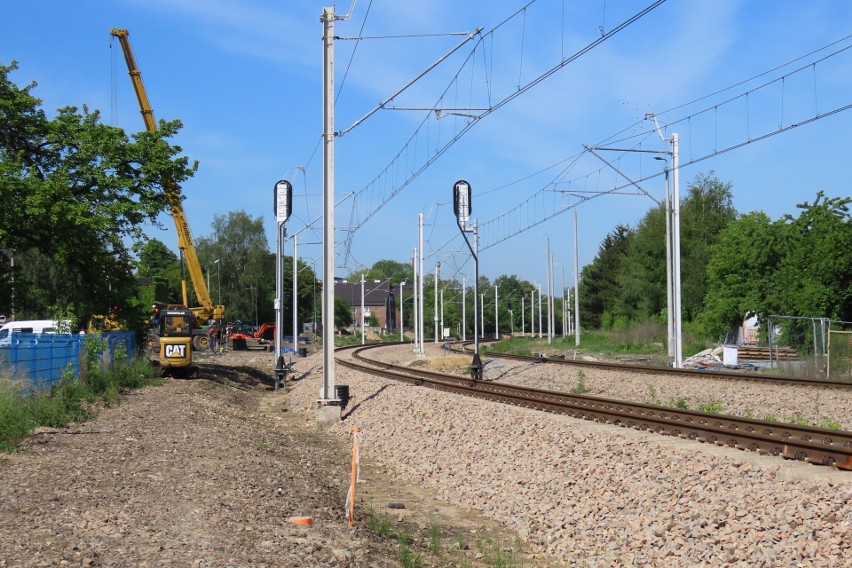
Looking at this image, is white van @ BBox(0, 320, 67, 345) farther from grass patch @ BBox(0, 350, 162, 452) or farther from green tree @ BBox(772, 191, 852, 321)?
green tree @ BBox(772, 191, 852, 321)

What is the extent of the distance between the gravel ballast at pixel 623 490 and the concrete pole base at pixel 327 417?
4.25 m

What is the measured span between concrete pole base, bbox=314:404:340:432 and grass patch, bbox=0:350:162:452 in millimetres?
5537

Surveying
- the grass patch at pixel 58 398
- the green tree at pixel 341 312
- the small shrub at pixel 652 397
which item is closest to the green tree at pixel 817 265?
the small shrub at pixel 652 397

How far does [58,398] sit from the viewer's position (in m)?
20.4

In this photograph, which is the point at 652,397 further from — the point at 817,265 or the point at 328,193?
the point at 817,265

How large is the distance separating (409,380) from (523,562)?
19998 millimetres

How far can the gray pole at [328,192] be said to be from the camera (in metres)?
23.5

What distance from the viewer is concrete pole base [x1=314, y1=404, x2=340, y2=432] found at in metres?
23.1

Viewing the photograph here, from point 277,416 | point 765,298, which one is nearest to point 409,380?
point 277,416

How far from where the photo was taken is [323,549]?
9.37 meters

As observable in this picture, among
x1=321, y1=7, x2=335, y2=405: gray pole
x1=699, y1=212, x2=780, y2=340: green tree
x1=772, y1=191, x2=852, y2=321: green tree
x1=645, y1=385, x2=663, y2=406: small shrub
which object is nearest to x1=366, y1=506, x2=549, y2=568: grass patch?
x1=321, y1=7, x2=335, y2=405: gray pole

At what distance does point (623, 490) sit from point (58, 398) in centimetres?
1398

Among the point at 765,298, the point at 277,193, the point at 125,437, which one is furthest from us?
the point at 765,298

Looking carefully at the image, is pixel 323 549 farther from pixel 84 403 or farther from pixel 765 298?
pixel 765 298
